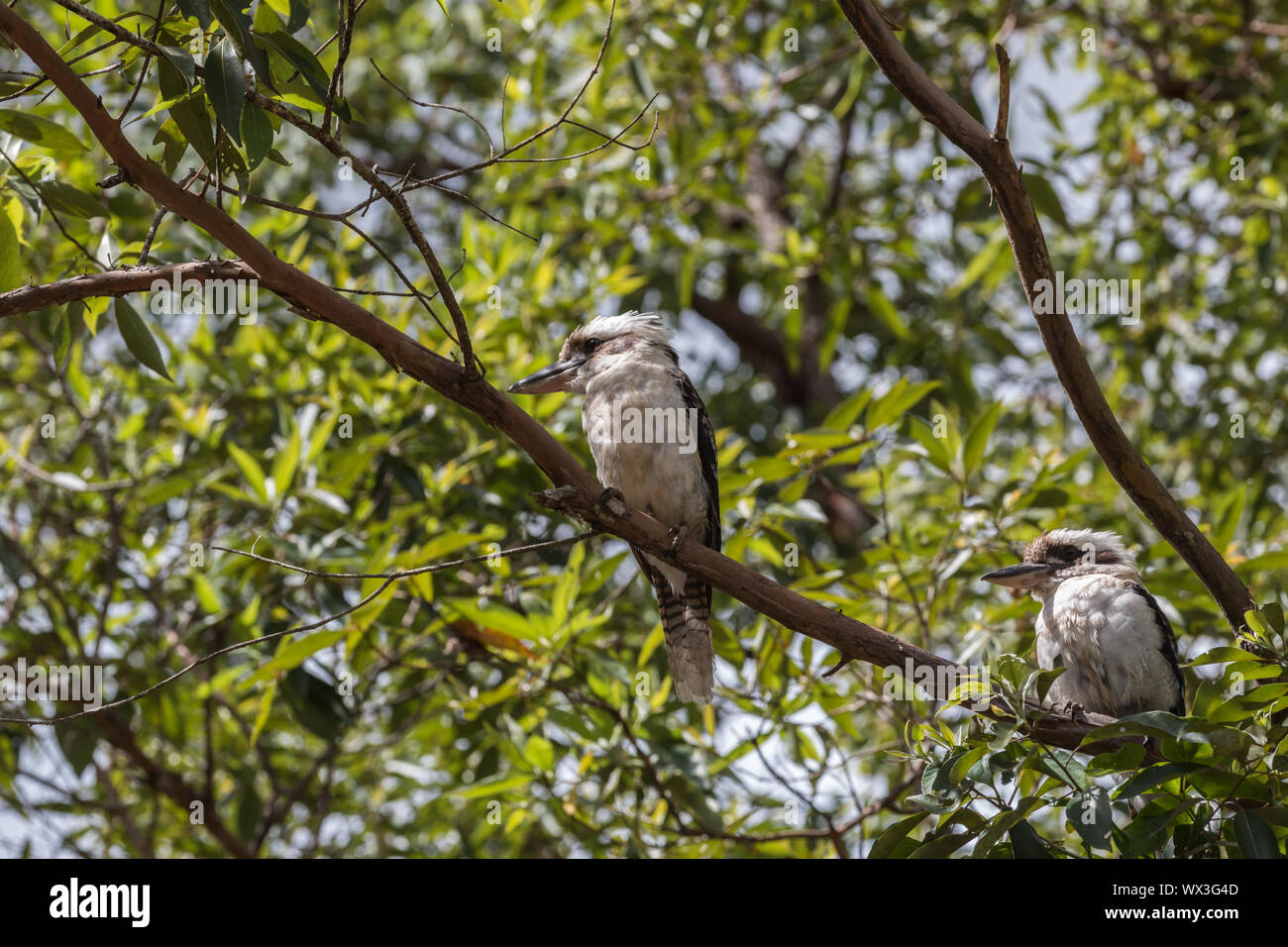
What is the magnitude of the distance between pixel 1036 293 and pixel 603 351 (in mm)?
1676

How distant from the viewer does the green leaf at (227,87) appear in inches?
78.9

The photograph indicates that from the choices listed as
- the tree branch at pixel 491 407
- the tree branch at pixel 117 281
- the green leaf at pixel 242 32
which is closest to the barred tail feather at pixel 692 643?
the tree branch at pixel 491 407

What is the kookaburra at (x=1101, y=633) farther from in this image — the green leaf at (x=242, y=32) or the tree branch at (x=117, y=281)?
the green leaf at (x=242, y=32)

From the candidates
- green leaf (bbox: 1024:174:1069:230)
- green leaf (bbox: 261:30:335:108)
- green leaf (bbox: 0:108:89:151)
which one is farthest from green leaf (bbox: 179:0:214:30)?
green leaf (bbox: 1024:174:1069:230)

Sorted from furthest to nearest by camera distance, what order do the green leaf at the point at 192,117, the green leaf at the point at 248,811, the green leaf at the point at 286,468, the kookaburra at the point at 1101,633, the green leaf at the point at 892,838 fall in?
the green leaf at the point at 248,811, the green leaf at the point at 286,468, the kookaburra at the point at 1101,633, the green leaf at the point at 892,838, the green leaf at the point at 192,117

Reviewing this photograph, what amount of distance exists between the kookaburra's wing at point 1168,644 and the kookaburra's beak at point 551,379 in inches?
75.0

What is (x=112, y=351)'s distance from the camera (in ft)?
19.6

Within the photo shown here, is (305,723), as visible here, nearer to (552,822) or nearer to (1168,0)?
(552,822)

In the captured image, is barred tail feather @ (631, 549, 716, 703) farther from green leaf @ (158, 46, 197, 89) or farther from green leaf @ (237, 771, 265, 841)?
green leaf @ (158, 46, 197, 89)

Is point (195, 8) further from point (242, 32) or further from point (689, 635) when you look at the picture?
point (689, 635)

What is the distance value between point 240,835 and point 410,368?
290cm

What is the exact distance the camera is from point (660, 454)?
12.1 ft

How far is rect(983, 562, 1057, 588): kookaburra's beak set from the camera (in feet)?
12.3

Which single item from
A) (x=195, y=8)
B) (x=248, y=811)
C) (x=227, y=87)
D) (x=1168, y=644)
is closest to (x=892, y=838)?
(x=1168, y=644)
